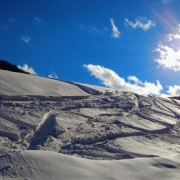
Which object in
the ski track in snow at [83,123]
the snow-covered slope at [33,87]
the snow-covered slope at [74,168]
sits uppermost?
the snow-covered slope at [33,87]

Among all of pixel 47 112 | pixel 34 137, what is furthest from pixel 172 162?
pixel 47 112

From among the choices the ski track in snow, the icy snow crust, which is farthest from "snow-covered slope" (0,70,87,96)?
the ski track in snow

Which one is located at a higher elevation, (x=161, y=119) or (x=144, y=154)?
(x=161, y=119)

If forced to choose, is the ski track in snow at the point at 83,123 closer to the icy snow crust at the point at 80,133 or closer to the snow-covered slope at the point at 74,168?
the icy snow crust at the point at 80,133

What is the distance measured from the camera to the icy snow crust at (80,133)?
3.99m

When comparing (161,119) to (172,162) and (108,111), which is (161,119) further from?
(172,162)

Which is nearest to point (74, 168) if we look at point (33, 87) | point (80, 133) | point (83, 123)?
point (80, 133)

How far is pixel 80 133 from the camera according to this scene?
549 cm

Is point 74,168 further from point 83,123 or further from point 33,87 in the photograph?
point 33,87

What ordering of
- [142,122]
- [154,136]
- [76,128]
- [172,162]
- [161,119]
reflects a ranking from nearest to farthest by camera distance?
[172,162] → [76,128] → [154,136] → [142,122] → [161,119]

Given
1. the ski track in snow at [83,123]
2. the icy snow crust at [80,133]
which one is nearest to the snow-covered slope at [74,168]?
the icy snow crust at [80,133]

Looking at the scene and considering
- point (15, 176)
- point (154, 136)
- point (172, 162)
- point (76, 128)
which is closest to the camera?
point (15, 176)

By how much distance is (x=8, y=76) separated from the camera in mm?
8164

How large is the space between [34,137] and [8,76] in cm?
342
